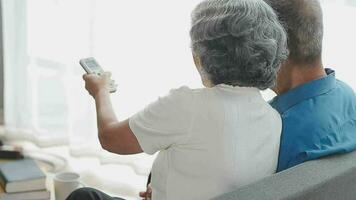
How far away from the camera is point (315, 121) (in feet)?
4.03

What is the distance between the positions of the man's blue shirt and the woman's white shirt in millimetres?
65

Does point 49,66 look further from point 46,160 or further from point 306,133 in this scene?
point 306,133

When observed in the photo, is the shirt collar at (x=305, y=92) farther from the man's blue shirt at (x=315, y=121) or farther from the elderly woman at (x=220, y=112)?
the elderly woman at (x=220, y=112)

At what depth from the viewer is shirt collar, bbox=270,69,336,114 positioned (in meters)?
1.28

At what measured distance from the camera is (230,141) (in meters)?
1.10

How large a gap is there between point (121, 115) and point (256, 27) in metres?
1.16

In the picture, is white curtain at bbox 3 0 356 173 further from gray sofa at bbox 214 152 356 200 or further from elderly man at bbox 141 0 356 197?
gray sofa at bbox 214 152 356 200

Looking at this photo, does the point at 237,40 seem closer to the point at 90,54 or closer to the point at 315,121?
the point at 315,121

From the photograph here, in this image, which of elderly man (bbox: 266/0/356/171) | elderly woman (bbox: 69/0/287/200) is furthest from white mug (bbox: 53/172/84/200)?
elderly man (bbox: 266/0/356/171)

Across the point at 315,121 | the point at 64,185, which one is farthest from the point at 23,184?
the point at 315,121

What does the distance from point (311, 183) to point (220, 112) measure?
237 mm

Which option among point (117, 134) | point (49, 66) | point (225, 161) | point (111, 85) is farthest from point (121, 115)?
point (225, 161)

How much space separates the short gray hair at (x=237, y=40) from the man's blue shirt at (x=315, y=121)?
16 cm

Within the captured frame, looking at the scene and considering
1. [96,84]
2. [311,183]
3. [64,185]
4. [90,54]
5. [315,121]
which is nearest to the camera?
[311,183]
